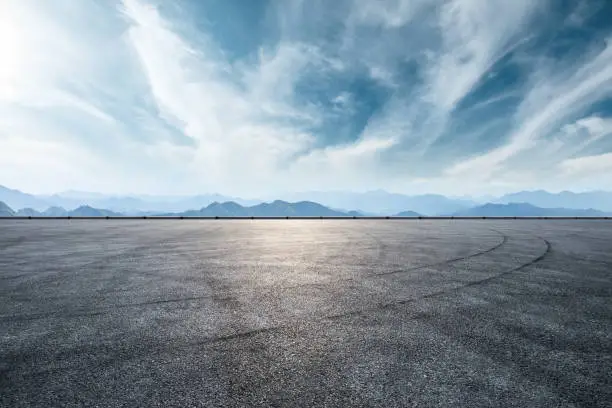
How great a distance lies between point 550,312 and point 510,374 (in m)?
3.03

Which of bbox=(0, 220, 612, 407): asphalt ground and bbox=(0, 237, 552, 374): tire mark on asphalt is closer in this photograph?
bbox=(0, 220, 612, 407): asphalt ground

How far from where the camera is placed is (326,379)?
344 cm

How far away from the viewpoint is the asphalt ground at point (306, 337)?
3.23m

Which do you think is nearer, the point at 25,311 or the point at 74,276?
the point at 25,311

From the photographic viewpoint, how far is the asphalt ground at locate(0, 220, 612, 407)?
3227mm

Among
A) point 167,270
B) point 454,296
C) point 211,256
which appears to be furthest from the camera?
point 211,256

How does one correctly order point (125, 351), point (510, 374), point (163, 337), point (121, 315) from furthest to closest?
point (121, 315) → point (163, 337) → point (125, 351) → point (510, 374)

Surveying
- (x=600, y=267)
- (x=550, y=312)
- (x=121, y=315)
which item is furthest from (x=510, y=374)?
(x=600, y=267)

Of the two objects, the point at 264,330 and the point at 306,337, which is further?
the point at 264,330

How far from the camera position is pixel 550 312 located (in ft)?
18.9

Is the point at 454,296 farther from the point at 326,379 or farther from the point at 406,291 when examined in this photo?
the point at 326,379

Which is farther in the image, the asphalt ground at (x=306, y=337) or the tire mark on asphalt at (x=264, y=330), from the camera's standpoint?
the tire mark on asphalt at (x=264, y=330)

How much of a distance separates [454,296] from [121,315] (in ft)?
21.0

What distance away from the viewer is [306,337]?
4566 mm
